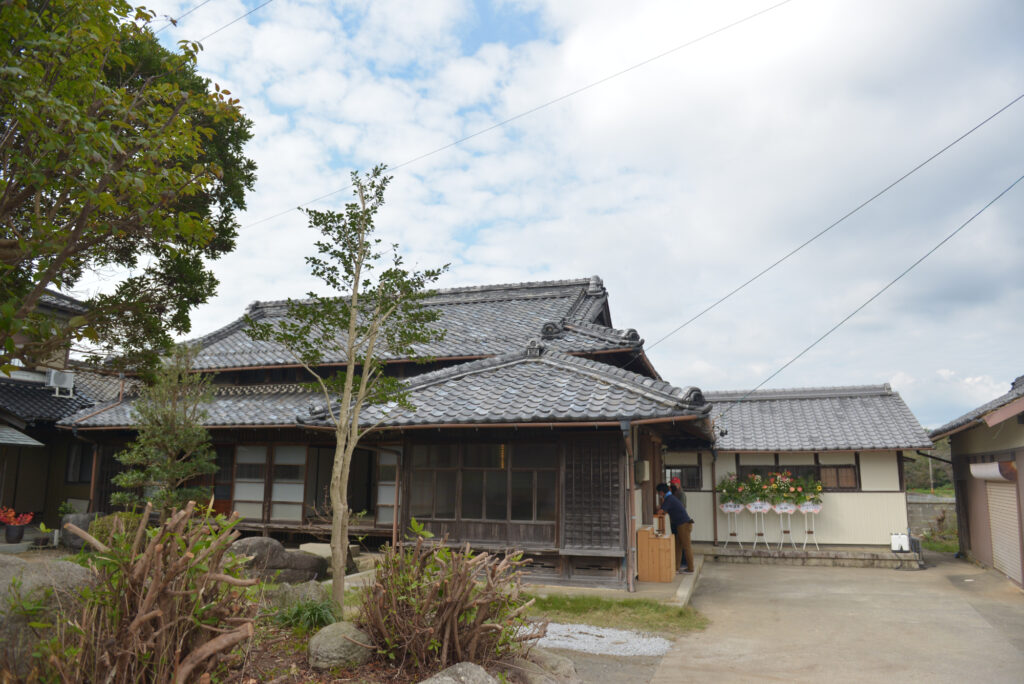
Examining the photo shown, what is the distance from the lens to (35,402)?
1856cm

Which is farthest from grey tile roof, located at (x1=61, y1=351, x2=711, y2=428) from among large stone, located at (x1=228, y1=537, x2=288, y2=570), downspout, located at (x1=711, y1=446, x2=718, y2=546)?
downspout, located at (x1=711, y1=446, x2=718, y2=546)

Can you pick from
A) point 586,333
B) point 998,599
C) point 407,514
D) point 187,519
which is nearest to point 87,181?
point 187,519

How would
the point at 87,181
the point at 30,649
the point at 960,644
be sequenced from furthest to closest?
1. the point at 960,644
2. the point at 87,181
3. the point at 30,649

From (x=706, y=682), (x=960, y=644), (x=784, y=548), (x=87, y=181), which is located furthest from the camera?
(x=784, y=548)

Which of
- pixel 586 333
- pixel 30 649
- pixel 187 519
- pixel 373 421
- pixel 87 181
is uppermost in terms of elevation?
pixel 586 333

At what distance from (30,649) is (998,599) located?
1292cm

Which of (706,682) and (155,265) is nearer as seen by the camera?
(706,682)

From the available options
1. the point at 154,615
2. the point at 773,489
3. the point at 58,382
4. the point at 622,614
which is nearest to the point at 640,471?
the point at 622,614

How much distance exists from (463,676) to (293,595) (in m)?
2.48

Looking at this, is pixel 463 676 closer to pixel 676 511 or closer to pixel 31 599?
pixel 31 599

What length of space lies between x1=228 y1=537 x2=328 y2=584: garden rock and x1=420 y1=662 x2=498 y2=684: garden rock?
5.92 m

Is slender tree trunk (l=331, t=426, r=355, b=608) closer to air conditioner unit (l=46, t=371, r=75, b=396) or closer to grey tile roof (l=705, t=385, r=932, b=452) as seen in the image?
grey tile roof (l=705, t=385, r=932, b=452)

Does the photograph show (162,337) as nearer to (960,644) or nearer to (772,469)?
(960,644)

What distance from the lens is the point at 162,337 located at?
734cm
